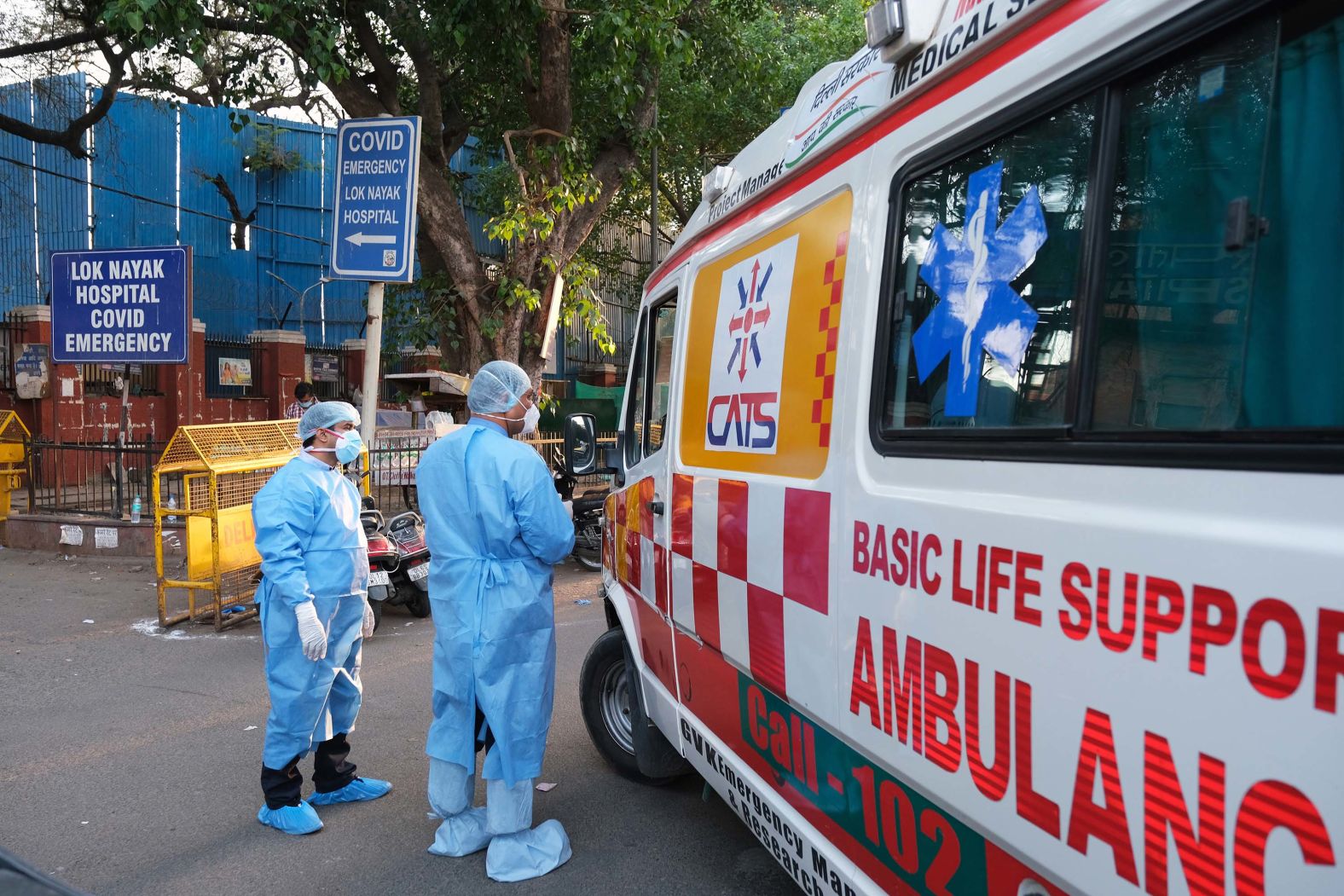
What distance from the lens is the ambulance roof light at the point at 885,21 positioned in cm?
230

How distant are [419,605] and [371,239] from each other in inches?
118

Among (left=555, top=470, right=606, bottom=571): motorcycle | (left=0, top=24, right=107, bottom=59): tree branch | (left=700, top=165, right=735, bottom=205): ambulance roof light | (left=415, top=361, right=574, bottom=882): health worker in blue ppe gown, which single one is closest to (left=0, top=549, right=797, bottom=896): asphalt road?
(left=415, top=361, right=574, bottom=882): health worker in blue ppe gown

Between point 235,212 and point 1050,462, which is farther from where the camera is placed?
point 235,212

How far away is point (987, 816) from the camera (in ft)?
6.08

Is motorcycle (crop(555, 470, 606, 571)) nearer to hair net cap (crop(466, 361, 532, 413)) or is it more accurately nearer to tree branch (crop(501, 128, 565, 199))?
tree branch (crop(501, 128, 565, 199))

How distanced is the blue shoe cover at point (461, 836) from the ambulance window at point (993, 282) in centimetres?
248

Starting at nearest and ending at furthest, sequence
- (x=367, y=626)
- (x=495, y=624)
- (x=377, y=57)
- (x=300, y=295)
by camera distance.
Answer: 1. (x=495, y=624)
2. (x=367, y=626)
3. (x=377, y=57)
4. (x=300, y=295)

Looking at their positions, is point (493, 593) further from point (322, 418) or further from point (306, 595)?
point (322, 418)

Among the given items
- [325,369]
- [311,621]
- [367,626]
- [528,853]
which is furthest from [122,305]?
[325,369]

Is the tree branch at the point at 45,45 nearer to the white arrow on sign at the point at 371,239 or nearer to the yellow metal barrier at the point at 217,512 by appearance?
the yellow metal barrier at the point at 217,512

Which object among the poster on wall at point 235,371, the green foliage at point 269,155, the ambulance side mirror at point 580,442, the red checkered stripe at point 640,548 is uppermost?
the green foliage at point 269,155

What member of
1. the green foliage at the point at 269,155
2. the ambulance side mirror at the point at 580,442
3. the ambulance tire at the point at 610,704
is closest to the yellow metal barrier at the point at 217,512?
the ambulance side mirror at the point at 580,442

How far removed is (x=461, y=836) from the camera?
12.5 feet

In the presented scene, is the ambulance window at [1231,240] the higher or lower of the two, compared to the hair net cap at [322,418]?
higher
